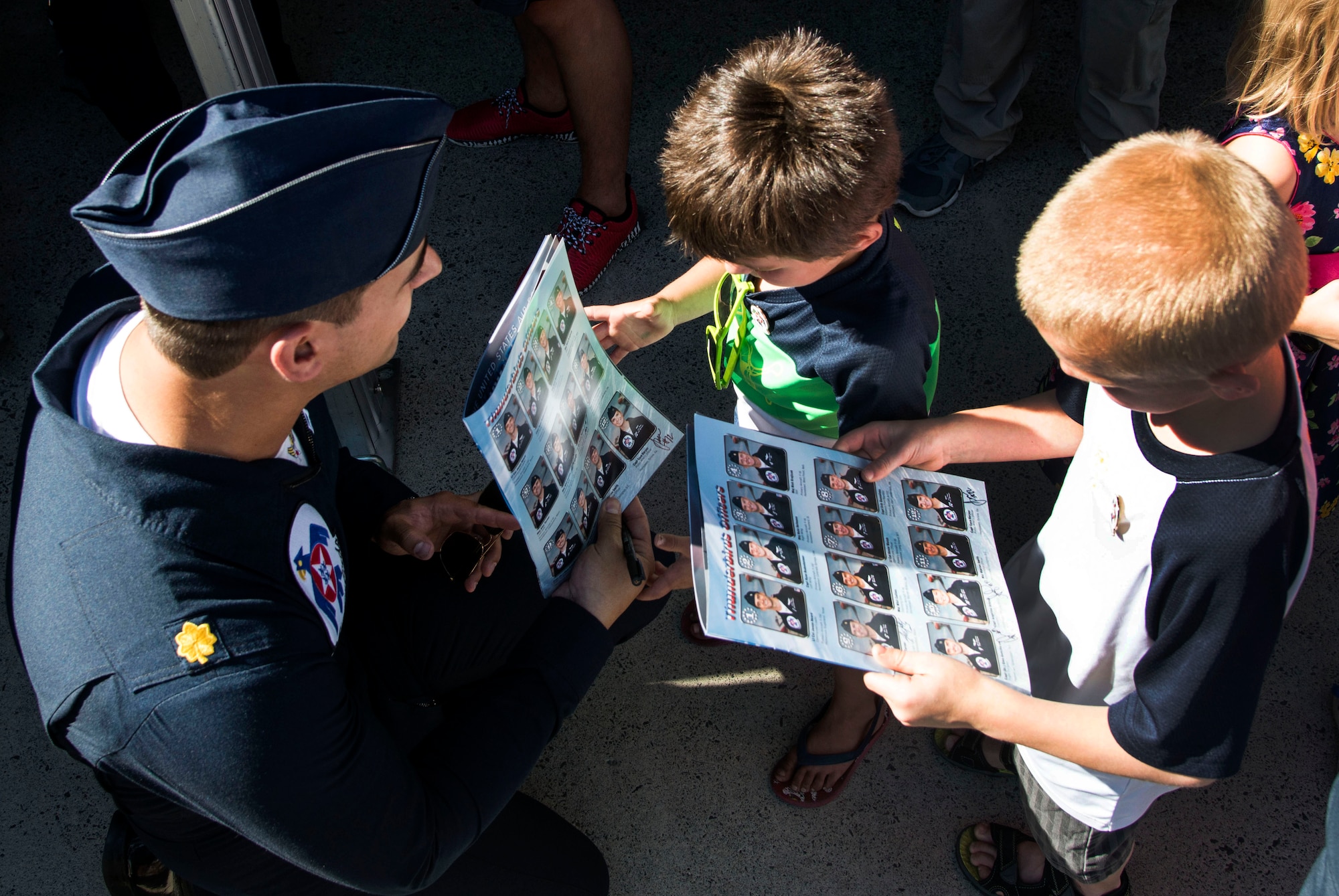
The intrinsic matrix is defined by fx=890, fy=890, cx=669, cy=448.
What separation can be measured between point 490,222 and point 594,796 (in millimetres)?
1748

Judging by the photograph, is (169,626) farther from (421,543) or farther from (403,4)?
(403,4)

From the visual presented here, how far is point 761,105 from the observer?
1320 millimetres

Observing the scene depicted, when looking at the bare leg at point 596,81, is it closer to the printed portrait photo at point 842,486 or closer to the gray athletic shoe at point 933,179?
the gray athletic shoe at point 933,179

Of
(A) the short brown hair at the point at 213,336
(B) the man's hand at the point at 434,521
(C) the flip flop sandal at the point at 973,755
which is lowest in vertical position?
(C) the flip flop sandal at the point at 973,755

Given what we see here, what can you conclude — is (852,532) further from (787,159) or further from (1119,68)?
(1119,68)

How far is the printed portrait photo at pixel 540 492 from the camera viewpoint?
130 centimetres

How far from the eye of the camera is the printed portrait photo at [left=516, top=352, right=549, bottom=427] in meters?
1.26

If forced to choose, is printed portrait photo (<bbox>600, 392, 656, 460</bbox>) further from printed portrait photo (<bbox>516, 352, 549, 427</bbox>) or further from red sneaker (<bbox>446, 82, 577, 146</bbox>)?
red sneaker (<bbox>446, 82, 577, 146</bbox>)

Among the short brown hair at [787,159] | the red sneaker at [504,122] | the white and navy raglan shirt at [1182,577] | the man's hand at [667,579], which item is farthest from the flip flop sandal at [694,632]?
the red sneaker at [504,122]

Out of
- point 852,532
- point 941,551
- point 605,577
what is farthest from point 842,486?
point 605,577

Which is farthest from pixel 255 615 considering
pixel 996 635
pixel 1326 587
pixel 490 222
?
pixel 1326 587

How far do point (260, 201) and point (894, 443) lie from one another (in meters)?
1.00

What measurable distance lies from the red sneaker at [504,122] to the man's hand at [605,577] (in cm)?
183

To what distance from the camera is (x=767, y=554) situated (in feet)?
4.62
